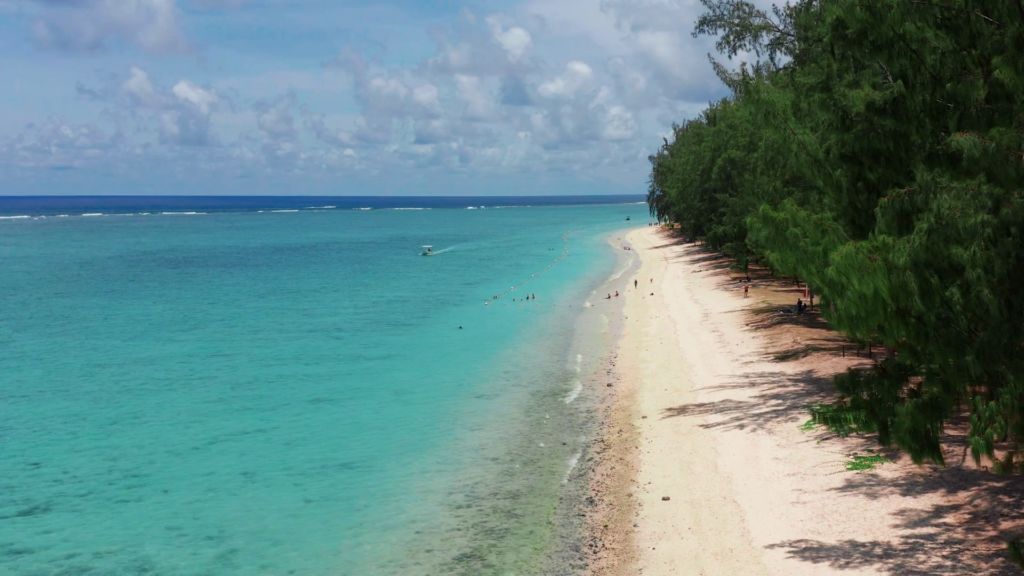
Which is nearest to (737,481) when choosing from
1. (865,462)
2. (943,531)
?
(865,462)

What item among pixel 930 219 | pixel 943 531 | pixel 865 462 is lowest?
pixel 943 531

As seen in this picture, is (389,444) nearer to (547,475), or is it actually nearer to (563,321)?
(547,475)

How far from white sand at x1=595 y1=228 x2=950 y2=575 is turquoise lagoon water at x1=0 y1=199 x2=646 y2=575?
7.08 ft

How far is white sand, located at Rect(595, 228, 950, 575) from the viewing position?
47.5 ft

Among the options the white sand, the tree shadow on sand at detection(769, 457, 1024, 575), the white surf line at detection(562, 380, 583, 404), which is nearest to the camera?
the tree shadow on sand at detection(769, 457, 1024, 575)

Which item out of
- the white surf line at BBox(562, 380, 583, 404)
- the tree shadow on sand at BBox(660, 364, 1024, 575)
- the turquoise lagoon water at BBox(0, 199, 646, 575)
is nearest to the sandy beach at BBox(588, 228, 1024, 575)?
the tree shadow on sand at BBox(660, 364, 1024, 575)

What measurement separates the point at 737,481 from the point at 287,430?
1450 centimetres

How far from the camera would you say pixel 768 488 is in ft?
56.7

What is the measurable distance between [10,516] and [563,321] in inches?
1220

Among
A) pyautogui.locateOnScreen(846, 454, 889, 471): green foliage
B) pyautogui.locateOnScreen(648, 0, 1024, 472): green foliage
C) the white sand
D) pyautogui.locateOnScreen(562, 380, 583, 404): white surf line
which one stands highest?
pyautogui.locateOnScreen(648, 0, 1024, 472): green foliage

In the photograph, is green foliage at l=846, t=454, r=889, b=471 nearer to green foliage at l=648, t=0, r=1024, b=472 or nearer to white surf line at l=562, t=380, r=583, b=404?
green foliage at l=648, t=0, r=1024, b=472

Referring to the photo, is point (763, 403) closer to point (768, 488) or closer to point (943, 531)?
point (768, 488)

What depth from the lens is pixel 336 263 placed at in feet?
303

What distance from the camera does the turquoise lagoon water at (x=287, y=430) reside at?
1734cm
